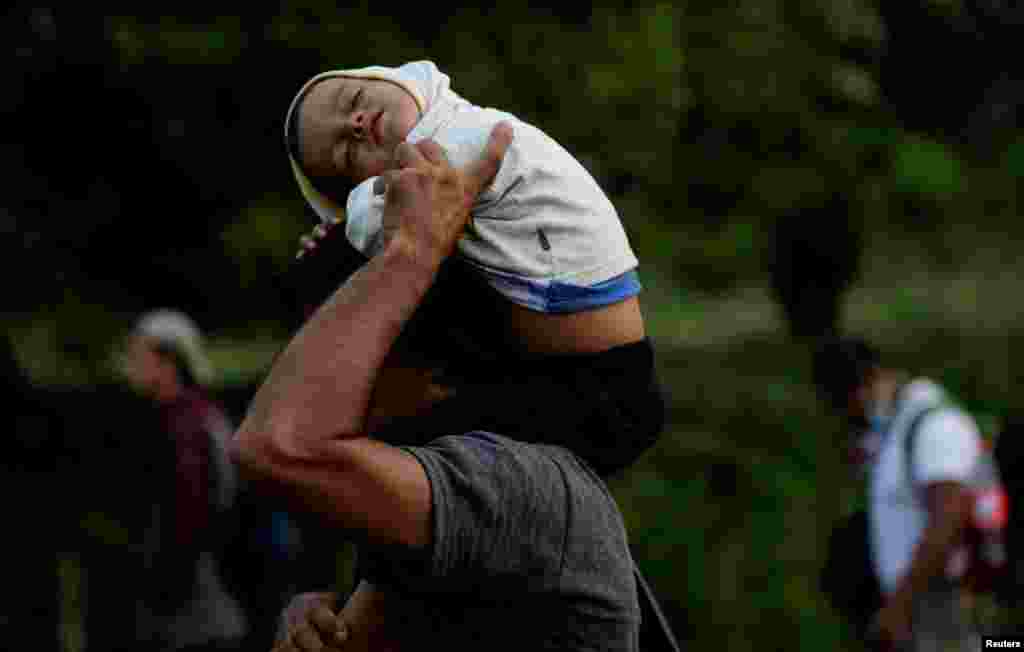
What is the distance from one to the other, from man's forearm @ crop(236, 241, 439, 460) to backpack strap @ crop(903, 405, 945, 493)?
14.8ft

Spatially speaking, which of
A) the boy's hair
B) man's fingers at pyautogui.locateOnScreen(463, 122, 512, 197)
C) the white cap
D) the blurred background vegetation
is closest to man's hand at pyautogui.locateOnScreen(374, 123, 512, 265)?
man's fingers at pyautogui.locateOnScreen(463, 122, 512, 197)

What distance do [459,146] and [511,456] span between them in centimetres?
48

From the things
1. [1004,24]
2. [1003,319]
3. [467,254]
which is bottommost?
[1003,319]

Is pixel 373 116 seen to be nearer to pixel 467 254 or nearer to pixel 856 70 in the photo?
pixel 467 254

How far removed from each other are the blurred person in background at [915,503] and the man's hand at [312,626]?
4079 millimetres

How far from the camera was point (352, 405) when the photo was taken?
2439 mm

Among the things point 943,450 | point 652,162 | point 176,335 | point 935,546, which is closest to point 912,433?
point 943,450

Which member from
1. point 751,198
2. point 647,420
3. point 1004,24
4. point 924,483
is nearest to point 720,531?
point 751,198

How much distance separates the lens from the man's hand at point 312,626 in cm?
287

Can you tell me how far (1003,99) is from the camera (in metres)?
13.1

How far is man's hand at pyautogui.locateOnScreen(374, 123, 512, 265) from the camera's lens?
8.42 feet

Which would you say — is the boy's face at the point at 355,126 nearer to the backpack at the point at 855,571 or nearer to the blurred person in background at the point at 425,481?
the blurred person in background at the point at 425,481

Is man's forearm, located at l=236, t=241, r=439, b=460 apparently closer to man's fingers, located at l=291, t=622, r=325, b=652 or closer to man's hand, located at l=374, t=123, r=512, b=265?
man's hand, located at l=374, t=123, r=512, b=265

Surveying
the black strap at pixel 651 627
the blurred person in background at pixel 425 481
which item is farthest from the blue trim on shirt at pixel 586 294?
the black strap at pixel 651 627
